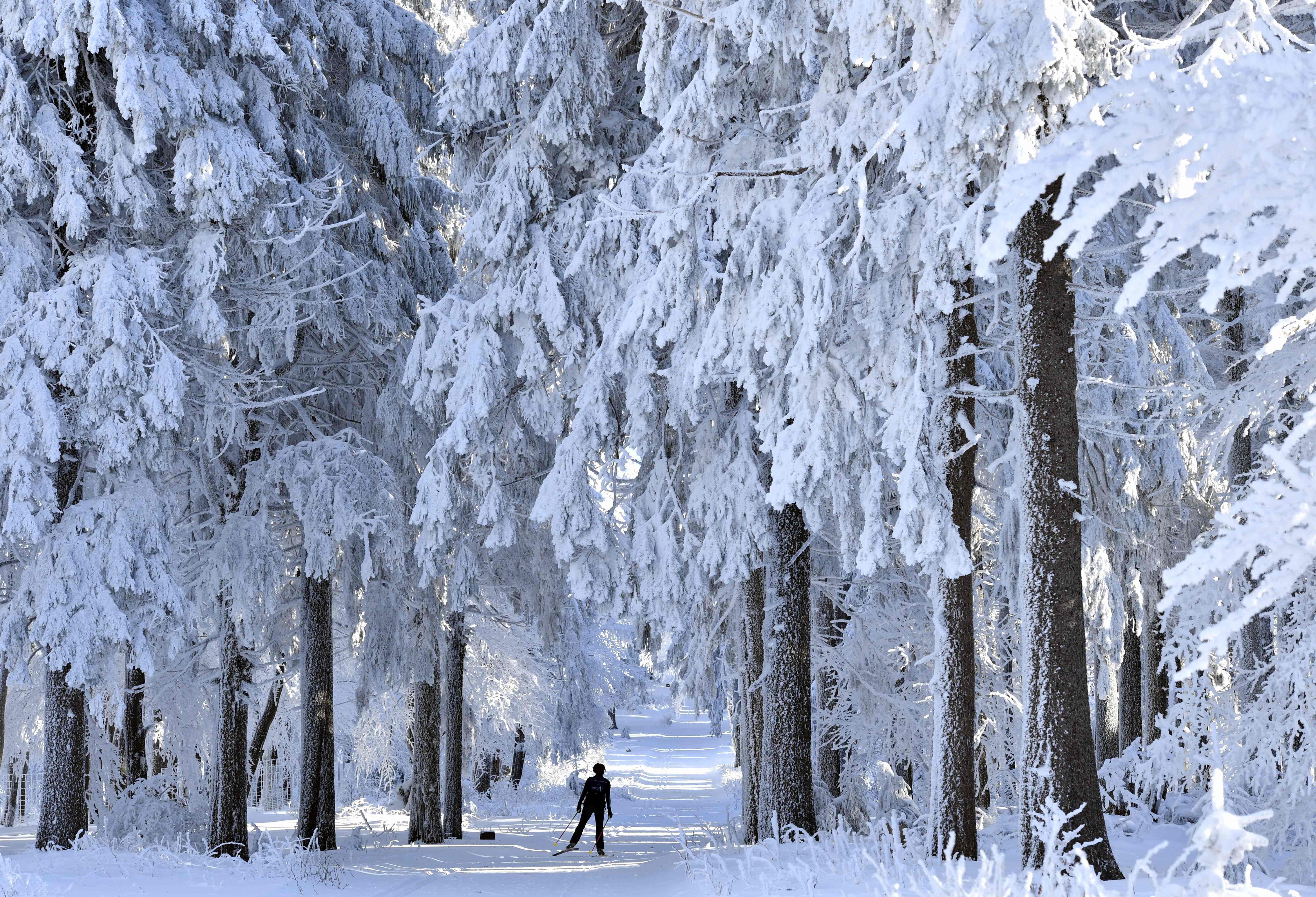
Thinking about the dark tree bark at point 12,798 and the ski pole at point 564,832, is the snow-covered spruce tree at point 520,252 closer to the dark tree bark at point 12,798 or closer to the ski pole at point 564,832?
the ski pole at point 564,832

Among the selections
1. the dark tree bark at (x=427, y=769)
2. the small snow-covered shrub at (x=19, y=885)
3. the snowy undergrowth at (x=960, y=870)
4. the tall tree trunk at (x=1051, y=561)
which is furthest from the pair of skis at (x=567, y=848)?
the tall tree trunk at (x=1051, y=561)

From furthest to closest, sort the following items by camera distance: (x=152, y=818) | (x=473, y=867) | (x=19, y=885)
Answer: (x=152, y=818), (x=473, y=867), (x=19, y=885)

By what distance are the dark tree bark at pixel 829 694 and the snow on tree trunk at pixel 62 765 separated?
8.95 m

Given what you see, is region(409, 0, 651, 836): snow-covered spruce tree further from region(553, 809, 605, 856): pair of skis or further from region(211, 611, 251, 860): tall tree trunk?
region(553, 809, 605, 856): pair of skis

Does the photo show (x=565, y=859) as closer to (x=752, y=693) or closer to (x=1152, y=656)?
(x=752, y=693)

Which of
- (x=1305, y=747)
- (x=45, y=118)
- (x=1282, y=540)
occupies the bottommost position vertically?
(x=1305, y=747)

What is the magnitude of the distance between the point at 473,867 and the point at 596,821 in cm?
179

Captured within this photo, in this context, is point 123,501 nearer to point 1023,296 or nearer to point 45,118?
point 45,118

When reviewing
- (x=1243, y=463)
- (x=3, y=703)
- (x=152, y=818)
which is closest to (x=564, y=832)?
(x=152, y=818)

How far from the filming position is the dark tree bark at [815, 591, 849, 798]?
16.1 metres

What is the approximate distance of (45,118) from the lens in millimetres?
12594

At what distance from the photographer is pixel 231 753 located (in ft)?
46.3

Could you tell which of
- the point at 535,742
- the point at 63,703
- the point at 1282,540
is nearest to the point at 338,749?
the point at 535,742

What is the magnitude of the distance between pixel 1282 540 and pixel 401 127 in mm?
14714
